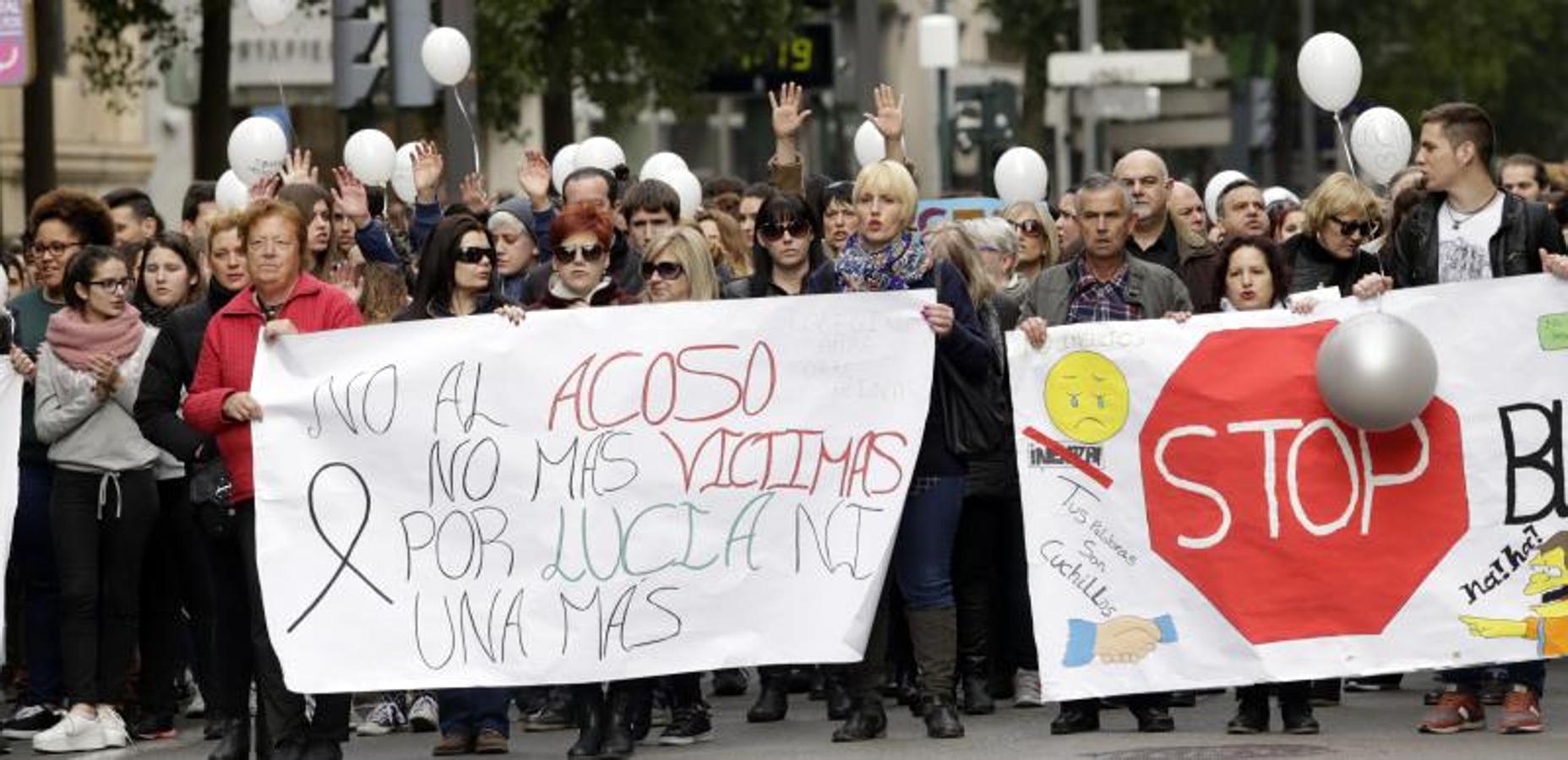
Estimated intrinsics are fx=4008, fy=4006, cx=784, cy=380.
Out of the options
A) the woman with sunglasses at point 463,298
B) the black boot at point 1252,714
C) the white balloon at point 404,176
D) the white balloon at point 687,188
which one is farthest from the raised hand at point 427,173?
the black boot at point 1252,714

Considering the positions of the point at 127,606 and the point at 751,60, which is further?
the point at 751,60

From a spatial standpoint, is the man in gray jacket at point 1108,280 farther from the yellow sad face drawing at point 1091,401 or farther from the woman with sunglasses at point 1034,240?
the woman with sunglasses at point 1034,240

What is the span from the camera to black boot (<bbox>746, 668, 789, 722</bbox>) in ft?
44.1

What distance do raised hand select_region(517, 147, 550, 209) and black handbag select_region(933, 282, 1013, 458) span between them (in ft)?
10.5

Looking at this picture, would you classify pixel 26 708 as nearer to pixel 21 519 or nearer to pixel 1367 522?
pixel 21 519

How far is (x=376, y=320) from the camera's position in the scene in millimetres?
13414

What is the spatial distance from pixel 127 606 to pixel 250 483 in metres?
1.60

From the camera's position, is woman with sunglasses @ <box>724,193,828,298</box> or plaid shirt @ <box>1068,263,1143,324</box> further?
woman with sunglasses @ <box>724,193,828,298</box>

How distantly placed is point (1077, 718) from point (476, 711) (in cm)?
186

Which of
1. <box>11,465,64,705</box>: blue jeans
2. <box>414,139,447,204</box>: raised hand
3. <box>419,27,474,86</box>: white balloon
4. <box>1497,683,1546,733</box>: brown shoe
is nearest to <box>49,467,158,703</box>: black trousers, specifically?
<box>11,465,64,705</box>: blue jeans

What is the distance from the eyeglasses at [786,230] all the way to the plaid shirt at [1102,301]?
0.90 m

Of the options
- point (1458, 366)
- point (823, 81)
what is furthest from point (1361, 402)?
point (823, 81)

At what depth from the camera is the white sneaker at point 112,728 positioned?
13.1m

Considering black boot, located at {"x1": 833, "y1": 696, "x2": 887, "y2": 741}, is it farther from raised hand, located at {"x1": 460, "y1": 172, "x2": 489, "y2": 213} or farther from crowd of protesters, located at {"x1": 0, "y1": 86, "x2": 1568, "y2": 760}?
raised hand, located at {"x1": 460, "y1": 172, "x2": 489, "y2": 213}
